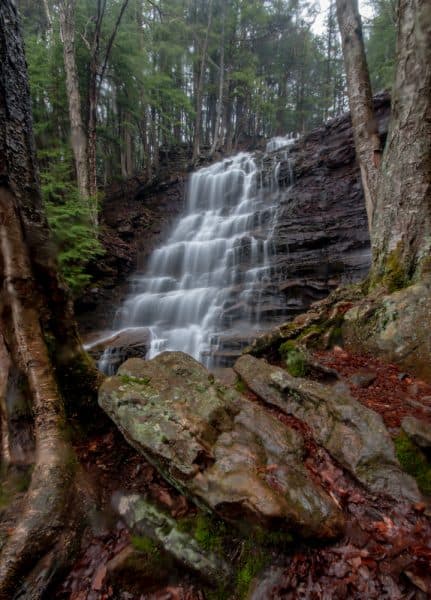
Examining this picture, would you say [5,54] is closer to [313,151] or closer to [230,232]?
[230,232]

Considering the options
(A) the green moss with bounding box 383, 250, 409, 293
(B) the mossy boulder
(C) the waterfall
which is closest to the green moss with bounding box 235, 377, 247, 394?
(B) the mossy boulder

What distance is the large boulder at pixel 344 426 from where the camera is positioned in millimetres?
1979

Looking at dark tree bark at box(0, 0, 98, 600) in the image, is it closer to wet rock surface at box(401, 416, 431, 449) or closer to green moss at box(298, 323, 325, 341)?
wet rock surface at box(401, 416, 431, 449)

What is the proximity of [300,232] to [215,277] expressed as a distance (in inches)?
130

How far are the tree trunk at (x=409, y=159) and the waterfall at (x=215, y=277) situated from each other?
390cm

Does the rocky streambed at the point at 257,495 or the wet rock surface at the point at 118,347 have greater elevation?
the rocky streambed at the point at 257,495

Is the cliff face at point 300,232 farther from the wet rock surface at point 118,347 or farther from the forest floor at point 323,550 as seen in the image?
the forest floor at point 323,550

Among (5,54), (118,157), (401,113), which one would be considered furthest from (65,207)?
(118,157)

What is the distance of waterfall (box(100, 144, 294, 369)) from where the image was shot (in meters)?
8.07

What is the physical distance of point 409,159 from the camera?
387 cm

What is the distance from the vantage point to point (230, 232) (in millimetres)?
12539

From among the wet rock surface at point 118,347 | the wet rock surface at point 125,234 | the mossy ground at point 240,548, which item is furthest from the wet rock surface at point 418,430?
the wet rock surface at point 125,234

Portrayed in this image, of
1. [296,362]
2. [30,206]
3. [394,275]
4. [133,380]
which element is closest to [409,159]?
[394,275]

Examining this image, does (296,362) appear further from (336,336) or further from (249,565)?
(249,565)
